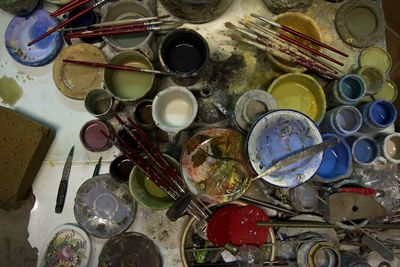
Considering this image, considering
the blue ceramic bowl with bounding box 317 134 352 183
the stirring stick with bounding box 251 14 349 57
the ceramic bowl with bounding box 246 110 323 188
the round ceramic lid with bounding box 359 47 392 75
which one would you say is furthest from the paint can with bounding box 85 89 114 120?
the round ceramic lid with bounding box 359 47 392 75

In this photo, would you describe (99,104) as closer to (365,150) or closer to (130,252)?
(130,252)

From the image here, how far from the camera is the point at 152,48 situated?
1.65 m

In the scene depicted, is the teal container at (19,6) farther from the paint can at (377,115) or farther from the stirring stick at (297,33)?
the paint can at (377,115)

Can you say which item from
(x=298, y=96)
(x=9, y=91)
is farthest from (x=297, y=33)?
(x=9, y=91)

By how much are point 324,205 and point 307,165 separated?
254mm

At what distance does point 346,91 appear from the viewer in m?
1.66

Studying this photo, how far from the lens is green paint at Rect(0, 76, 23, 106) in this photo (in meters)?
1.72

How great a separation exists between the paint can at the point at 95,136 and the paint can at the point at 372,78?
44.5 inches

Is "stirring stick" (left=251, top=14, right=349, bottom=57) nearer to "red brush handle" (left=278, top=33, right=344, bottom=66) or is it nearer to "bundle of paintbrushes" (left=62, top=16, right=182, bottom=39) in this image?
"red brush handle" (left=278, top=33, right=344, bottom=66)

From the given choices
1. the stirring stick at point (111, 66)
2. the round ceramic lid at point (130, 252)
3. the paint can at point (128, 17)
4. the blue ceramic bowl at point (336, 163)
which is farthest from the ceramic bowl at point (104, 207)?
the blue ceramic bowl at point (336, 163)

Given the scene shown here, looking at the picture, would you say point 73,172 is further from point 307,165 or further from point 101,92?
point 307,165

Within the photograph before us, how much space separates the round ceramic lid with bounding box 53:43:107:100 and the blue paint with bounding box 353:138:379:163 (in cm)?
114

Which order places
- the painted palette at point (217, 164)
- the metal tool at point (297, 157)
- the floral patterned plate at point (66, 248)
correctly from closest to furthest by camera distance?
the metal tool at point (297, 157) < the painted palette at point (217, 164) < the floral patterned plate at point (66, 248)

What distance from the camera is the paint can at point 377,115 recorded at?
1.62 m
